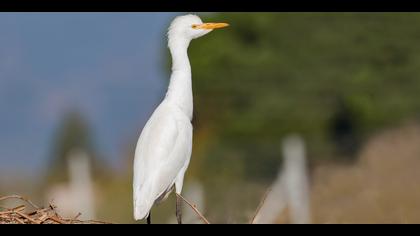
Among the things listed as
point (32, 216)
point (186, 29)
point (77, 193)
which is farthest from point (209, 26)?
point (77, 193)

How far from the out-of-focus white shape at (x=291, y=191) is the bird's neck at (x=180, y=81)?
7828mm

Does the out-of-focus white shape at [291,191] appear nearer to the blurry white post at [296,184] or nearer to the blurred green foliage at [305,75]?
the blurry white post at [296,184]

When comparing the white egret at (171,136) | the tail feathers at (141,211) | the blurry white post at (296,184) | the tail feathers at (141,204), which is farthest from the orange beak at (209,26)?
the blurry white post at (296,184)

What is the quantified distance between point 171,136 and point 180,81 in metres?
0.43

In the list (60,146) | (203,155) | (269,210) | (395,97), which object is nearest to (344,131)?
(395,97)

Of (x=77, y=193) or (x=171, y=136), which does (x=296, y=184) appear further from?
(x=171, y=136)

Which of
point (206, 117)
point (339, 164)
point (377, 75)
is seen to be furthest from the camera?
point (377, 75)

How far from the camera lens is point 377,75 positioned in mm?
35094

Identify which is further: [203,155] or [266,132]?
[266,132]

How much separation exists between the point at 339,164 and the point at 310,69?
58.5 ft

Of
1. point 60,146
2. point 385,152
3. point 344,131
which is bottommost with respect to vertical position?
point 60,146

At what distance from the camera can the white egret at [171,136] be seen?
6.95m
